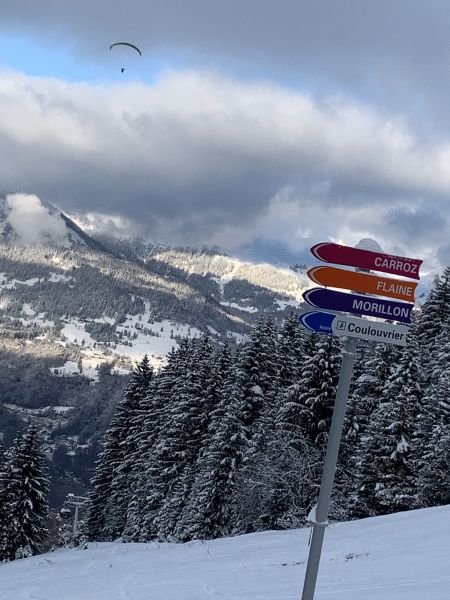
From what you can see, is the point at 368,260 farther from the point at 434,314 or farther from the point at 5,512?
the point at 5,512

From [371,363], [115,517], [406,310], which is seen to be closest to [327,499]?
[406,310]

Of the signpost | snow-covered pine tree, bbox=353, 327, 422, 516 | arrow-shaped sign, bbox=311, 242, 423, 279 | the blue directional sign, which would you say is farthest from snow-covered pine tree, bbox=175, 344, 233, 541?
arrow-shaped sign, bbox=311, 242, 423, 279

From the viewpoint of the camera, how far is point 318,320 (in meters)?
5.53

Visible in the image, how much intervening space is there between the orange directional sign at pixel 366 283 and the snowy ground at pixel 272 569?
4.36m

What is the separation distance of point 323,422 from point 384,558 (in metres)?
18.0

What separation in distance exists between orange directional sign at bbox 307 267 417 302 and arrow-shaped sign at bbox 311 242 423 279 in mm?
78

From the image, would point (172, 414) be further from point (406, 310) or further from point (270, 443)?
point (406, 310)

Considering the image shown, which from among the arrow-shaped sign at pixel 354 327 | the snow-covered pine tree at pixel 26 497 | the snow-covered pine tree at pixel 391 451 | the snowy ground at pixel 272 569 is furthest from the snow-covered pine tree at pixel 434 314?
the arrow-shaped sign at pixel 354 327

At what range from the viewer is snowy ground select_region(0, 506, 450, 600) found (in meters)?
8.89

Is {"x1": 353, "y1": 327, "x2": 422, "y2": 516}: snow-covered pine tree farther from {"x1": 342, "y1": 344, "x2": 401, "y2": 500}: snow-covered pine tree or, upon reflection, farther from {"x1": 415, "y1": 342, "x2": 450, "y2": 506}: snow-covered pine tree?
{"x1": 342, "y1": 344, "x2": 401, "y2": 500}: snow-covered pine tree

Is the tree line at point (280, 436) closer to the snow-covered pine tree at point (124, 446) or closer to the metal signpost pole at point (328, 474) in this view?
the snow-covered pine tree at point (124, 446)

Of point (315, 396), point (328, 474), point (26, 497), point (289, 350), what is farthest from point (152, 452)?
point (328, 474)

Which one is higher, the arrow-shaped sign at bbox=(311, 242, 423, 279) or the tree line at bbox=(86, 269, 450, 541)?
the arrow-shaped sign at bbox=(311, 242, 423, 279)

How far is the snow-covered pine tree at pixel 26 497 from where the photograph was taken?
42.2 m
